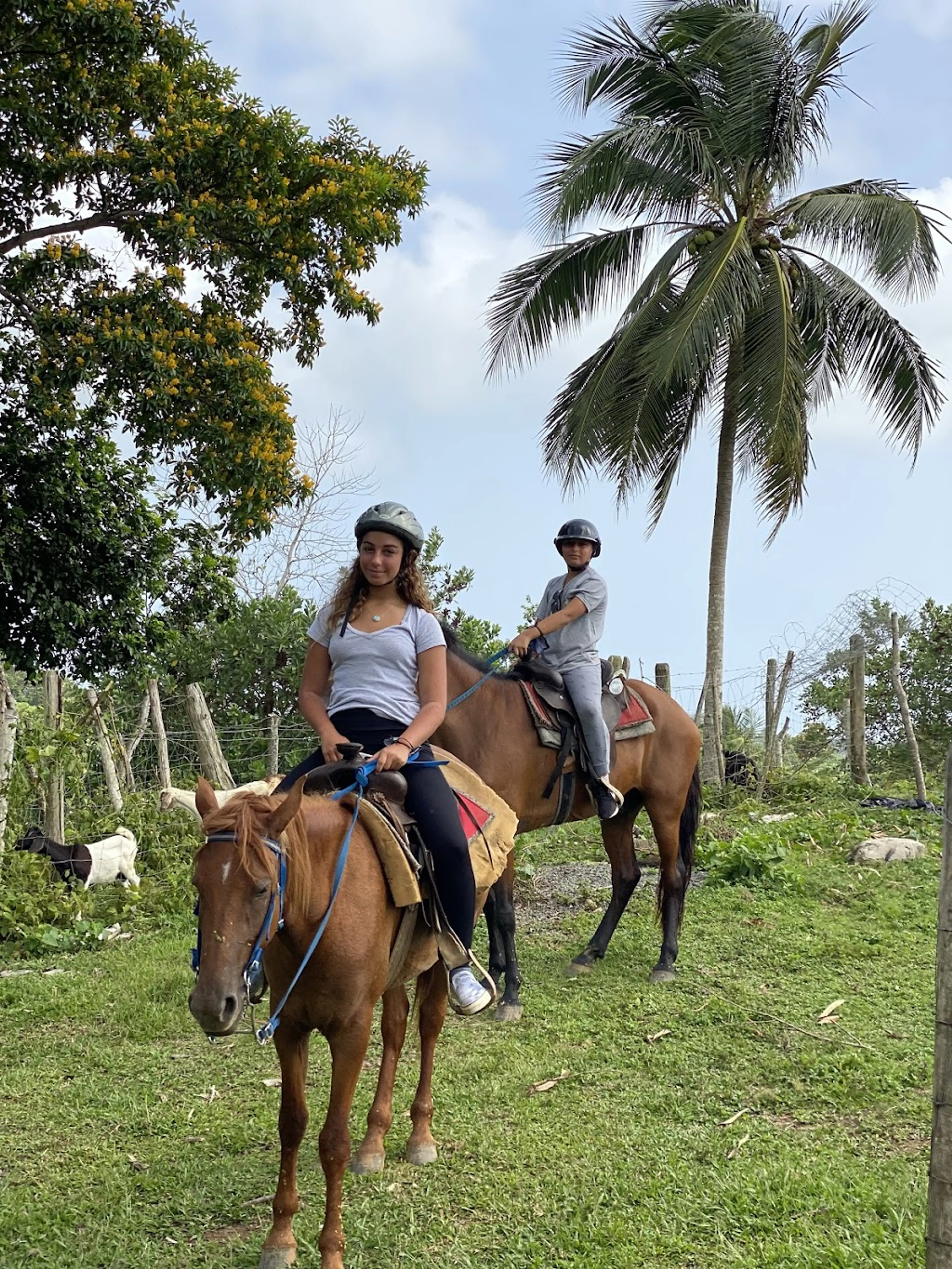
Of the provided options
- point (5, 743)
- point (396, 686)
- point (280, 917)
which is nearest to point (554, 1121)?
point (396, 686)

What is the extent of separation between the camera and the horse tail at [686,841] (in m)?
7.39

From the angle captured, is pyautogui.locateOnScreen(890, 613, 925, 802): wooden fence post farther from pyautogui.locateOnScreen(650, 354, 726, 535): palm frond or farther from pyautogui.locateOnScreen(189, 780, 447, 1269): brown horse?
pyautogui.locateOnScreen(189, 780, 447, 1269): brown horse

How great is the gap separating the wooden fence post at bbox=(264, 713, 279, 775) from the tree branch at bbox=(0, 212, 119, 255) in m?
Answer: 5.58

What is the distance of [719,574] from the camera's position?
1530 cm

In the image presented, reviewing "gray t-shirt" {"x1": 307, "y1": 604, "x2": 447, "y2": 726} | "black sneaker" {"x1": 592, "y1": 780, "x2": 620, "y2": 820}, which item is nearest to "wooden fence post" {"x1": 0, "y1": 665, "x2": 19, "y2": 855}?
"black sneaker" {"x1": 592, "y1": 780, "x2": 620, "y2": 820}

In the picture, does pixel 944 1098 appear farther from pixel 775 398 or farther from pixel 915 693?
pixel 915 693

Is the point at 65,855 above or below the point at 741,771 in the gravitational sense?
below

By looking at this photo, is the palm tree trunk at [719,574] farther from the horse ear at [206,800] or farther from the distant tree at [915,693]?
the horse ear at [206,800]

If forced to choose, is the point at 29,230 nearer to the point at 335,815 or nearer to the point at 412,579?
the point at 412,579

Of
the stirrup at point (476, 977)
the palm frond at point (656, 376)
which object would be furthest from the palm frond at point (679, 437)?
the stirrup at point (476, 977)

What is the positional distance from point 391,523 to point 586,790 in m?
3.63

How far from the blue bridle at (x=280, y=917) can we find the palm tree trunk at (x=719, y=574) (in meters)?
11.2

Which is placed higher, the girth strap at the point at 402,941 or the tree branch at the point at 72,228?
the tree branch at the point at 72,228

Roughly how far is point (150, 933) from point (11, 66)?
307 inches
